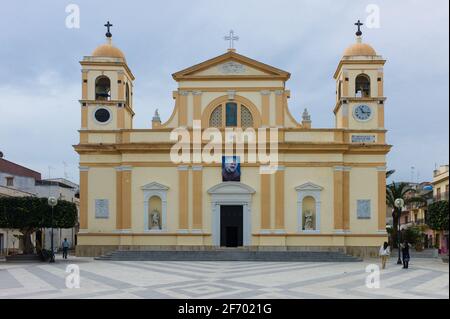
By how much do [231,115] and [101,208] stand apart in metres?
10.0

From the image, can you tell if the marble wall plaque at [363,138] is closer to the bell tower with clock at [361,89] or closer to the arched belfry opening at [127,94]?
the bell tower with clock at [361,89]

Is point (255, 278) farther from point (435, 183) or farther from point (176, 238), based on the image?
point (435, 183)

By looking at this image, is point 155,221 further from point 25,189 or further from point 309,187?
point 25,189

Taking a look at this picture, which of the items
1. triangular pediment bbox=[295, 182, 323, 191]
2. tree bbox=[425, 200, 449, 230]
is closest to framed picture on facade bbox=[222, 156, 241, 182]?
triangular pediment bbox=[295, 182, 323, 191]

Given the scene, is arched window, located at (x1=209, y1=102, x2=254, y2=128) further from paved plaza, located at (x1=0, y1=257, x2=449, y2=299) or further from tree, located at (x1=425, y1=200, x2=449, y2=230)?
paved plaza, located at (x1=0, y1=257, x2=449, y2=299)

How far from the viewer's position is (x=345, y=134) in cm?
3978

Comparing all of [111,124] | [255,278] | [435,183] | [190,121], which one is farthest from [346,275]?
[435,183]

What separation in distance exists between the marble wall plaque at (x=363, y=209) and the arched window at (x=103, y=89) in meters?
17.4

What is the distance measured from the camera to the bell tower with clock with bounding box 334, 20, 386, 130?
39969 millimetres

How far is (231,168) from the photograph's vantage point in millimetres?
38781

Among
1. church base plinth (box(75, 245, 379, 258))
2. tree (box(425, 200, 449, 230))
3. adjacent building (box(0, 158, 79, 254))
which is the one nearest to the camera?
tree (box(425, 200, 449, 230))

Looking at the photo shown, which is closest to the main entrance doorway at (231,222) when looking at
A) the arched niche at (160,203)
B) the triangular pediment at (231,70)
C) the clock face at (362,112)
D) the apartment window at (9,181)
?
the arched niche at (160,203)

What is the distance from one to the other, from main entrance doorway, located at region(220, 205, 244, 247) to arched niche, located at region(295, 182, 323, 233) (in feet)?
11.8

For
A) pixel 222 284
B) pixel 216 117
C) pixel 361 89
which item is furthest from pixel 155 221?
pixel 222 284
